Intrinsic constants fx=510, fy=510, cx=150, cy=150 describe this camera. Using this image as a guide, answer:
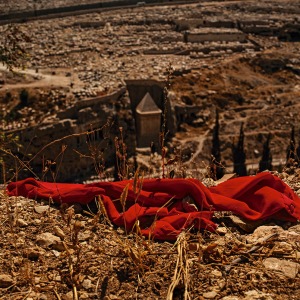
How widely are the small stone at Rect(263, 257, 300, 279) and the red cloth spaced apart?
77 cm

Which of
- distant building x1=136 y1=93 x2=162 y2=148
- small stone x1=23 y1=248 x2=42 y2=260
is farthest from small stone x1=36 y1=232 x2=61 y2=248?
distant building x1=136 y1=93 x2=162 y2=148

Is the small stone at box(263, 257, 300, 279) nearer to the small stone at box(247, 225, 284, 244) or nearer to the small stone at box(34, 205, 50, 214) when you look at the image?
the small stone at box(247, 225, 284, 244)

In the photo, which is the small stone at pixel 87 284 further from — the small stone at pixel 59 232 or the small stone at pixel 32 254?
the small stone at pixel 59 232

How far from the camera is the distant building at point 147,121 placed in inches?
1128

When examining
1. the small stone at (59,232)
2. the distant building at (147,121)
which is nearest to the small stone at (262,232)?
the small stone at (59,232)

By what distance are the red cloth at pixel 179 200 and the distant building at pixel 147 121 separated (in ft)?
74.9

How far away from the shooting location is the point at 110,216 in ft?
17.2

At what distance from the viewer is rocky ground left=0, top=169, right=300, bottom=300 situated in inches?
158

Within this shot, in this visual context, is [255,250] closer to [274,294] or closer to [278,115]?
[274,294]

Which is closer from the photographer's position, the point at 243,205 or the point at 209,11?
the point at 243,205

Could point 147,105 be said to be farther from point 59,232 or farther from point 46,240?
point 46,240

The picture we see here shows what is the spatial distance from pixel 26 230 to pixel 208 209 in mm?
1845

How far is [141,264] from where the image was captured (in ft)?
13.6

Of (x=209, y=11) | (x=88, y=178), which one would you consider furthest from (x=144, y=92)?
(x=209, y=11)
